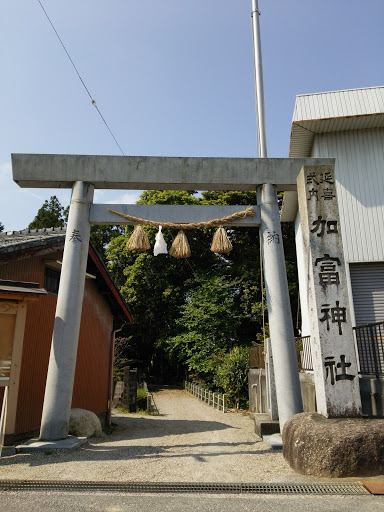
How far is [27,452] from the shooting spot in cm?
666

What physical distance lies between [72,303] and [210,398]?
14.4 meters

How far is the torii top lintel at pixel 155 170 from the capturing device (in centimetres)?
847

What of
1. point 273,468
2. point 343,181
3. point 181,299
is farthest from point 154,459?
point 181,299

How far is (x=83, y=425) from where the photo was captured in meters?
8.41

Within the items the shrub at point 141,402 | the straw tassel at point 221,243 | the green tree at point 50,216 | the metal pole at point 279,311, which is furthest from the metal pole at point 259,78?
the green tree at point 50,216

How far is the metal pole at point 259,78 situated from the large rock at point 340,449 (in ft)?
21.9

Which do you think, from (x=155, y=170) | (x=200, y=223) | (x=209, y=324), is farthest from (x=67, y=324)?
(x=209, y=324)

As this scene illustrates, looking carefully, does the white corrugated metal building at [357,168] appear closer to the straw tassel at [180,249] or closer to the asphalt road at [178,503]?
the straw tassel at [180,249]

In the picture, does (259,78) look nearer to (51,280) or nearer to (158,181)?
(158,181)

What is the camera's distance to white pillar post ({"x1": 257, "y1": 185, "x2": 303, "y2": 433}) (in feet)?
24.1

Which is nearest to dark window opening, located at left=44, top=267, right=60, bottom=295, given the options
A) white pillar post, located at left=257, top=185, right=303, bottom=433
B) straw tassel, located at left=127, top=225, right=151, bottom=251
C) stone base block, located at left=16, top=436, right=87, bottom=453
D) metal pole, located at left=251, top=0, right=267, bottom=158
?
straw tassel, located at left=127, top=225, right=151, bottom=251

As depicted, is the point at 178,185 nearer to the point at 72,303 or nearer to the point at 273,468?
the point at 72,303

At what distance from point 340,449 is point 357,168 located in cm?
879

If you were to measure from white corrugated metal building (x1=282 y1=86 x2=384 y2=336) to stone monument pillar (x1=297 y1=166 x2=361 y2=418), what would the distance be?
4.36m
